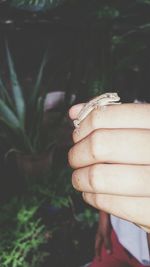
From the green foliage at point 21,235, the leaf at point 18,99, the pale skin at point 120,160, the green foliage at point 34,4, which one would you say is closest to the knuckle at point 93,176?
the pale skin at point 120,160

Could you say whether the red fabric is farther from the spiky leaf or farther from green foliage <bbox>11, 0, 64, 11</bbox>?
the spiky leaf

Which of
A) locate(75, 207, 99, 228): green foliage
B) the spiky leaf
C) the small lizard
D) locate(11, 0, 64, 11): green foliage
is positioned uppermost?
locate(11, 0, 64, 11): green foliage

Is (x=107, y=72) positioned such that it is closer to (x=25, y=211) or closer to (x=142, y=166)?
(x=25, y=211)

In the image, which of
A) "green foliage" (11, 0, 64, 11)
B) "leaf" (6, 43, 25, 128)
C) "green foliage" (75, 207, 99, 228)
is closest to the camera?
"green foliage" (11, 0, 64, 11)

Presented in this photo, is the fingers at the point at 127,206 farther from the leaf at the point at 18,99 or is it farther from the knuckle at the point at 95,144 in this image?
the leaf at the point at 18,99

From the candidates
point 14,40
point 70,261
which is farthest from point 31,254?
point 14,40

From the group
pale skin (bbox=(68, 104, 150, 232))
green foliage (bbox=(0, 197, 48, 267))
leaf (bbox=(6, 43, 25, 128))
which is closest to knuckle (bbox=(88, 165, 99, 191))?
pale skin (bbox=(68, 104, 150, 232))

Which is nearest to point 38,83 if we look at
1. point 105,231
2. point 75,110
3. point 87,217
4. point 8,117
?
point 8,117
